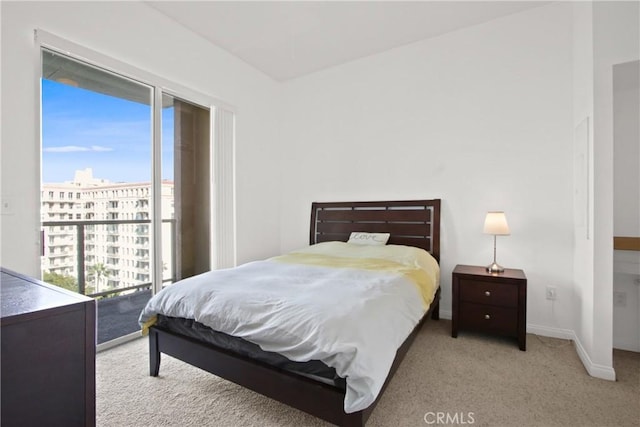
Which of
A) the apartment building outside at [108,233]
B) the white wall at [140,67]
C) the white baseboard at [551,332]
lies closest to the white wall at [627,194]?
the white baseboard at [551,332]

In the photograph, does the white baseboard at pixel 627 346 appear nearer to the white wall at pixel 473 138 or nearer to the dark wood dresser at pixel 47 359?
the white wall at pixel 473 138

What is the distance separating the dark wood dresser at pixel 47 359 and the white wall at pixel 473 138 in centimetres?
313

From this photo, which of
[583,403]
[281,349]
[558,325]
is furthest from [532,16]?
[281,349]

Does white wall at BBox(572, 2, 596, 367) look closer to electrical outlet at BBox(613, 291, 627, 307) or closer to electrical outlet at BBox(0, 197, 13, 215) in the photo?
electrical outlet at BBox(613, 291, 627, 307)

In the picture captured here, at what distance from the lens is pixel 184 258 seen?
349cm

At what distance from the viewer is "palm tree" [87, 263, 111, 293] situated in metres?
3.06

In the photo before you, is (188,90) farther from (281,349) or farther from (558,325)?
(558,325)

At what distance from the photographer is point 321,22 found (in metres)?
3.10

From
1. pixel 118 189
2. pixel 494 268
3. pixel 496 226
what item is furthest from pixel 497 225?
pixel 118 189

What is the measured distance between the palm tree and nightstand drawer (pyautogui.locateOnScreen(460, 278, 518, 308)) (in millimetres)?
3453

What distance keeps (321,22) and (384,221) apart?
2197mm

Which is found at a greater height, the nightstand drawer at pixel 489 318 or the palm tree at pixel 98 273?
the palm tree at pixel 98 273

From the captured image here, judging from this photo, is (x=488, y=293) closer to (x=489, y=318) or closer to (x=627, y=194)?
(x=489, y=318)

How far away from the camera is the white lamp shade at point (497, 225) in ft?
8.93
